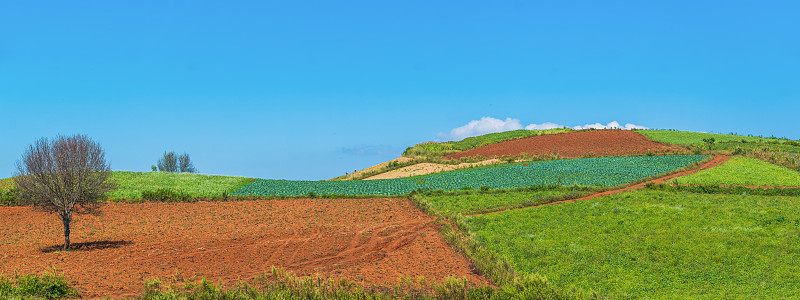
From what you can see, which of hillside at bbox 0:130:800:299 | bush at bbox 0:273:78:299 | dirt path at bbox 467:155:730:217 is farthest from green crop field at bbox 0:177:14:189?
dirt path at bbox 467:155:730:217

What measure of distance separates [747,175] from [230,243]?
39.5 meters

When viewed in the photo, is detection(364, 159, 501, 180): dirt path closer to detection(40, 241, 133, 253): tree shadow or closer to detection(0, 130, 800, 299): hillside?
detection(0, 130, 800, 299): hillside

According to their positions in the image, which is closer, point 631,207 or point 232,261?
point 232,261

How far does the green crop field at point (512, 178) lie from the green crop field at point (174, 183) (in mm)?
2321

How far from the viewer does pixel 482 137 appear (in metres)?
91.7

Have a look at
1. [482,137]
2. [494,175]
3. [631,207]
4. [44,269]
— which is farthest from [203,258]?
[482,137]

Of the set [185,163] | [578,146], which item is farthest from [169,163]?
[578,146]

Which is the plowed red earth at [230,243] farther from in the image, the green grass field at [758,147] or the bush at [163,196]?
the green grass field at [758,147]

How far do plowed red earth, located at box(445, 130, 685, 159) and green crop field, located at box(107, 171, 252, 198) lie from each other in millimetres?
30734

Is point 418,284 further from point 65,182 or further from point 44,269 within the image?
point 65,182

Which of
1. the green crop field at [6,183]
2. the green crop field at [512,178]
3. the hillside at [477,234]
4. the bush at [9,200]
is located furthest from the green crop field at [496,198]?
the green crop field at [6,183]

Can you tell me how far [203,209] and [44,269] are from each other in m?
15.1

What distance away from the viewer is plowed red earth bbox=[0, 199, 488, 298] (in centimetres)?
2128

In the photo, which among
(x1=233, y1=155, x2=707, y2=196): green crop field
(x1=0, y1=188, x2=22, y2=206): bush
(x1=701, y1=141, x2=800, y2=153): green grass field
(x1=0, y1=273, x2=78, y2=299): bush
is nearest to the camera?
(x1=0, y1=273, x2=78, y2=299): bush
